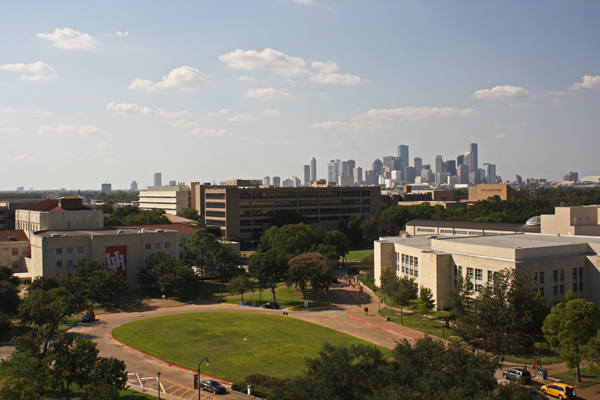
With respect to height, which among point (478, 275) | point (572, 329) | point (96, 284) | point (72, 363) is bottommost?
point (96, 284)

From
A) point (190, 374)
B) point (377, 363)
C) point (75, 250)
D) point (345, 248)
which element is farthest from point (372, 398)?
point (345, 248)

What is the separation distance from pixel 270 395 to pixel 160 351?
25210 mm

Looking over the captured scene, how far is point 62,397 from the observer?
1690 inches

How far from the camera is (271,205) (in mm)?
163625

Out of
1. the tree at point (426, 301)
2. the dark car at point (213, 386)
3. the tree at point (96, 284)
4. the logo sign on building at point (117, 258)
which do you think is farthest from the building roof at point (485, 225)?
the dark car at point (213, 386)

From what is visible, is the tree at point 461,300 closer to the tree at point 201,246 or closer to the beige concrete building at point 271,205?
the tree at point 201,246

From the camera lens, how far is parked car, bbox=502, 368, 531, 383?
44.2 meters

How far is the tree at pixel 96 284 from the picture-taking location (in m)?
73.0

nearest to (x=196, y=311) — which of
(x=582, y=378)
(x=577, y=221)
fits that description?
(x=582, y=378)

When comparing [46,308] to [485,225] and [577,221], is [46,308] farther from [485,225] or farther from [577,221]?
[485,225]

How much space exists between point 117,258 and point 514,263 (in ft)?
214

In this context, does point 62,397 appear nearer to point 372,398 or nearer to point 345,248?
point 372,398

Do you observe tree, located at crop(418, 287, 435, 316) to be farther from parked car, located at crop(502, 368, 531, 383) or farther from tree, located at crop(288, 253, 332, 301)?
parked car, located at crop(502, 368, 531, 383)

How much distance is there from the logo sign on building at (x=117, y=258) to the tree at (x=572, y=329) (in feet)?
227
